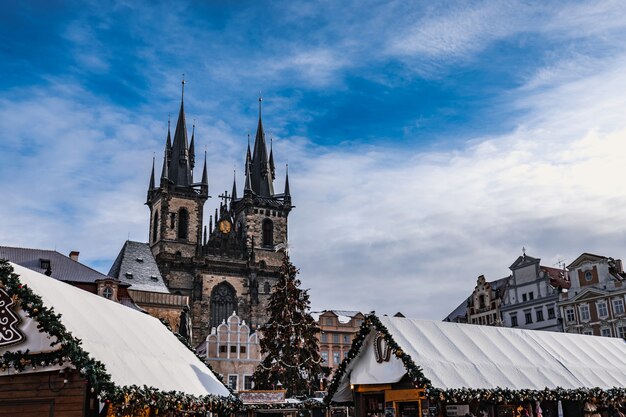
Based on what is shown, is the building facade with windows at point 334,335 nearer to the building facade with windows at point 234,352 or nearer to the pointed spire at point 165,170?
the building facade with windows at point 234,352

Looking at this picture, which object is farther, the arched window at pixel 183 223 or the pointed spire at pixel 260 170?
the pointed spire at pixel 260 170

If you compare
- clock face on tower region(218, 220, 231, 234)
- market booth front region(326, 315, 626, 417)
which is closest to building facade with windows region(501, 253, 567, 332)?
market booth front region(326, 315, 626, 417)

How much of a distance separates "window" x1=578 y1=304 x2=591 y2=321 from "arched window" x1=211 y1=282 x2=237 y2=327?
33201 millimetres

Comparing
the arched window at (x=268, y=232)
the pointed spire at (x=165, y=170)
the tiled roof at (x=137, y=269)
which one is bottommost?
the tiled roof at (x=137, y=269)

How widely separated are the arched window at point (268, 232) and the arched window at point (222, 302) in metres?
7.52

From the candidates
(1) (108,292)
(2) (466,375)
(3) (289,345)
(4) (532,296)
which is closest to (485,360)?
(2) (466,375)

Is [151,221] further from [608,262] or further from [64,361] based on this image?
[64,361]

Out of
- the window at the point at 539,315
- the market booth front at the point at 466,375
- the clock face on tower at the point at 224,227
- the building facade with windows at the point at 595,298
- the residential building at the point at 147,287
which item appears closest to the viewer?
the market booth front at the point at 466,375

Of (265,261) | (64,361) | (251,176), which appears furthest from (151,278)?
(64,361)

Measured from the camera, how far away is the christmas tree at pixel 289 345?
30.7 meters

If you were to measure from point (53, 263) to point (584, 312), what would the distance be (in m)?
33.6

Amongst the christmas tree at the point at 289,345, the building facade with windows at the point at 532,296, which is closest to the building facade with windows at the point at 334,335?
the building facade with windows at the point at 532,296

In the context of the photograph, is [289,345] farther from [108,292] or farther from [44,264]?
[44,264]

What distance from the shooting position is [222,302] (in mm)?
62344
